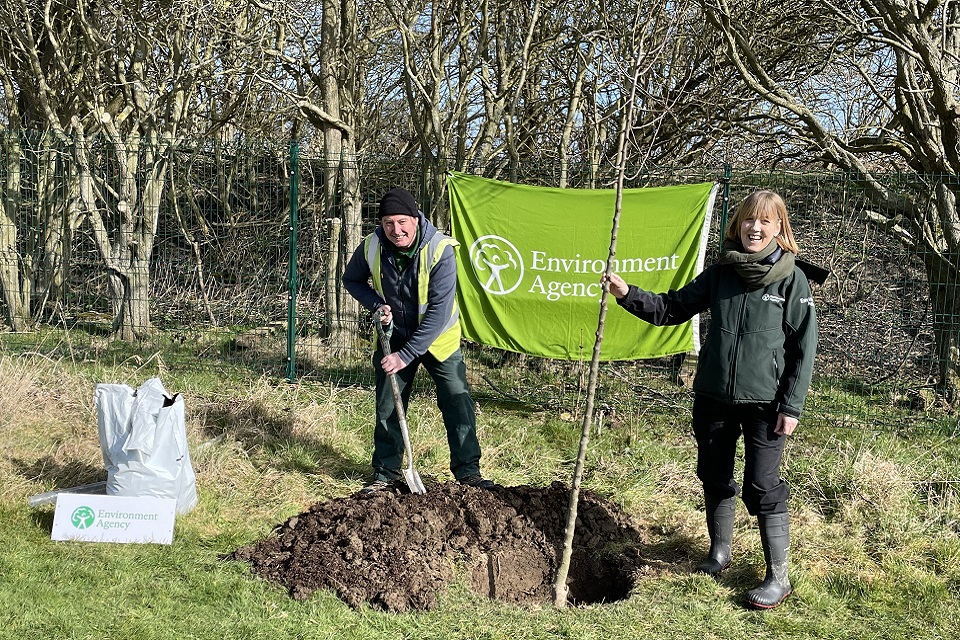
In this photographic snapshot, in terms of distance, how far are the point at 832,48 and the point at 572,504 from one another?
244 inches

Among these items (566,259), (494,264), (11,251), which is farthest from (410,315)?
(11,251)

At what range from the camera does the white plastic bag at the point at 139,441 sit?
4.16 meters

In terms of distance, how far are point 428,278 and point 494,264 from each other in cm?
207

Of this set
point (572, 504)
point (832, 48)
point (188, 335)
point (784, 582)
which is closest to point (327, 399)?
point (188, 335)

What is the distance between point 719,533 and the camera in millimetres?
4059

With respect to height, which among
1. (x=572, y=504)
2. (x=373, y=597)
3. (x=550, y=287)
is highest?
(x=550, y=287)

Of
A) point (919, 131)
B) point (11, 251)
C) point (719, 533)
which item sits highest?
point (919, 131)

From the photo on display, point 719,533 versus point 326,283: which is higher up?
point 326,283

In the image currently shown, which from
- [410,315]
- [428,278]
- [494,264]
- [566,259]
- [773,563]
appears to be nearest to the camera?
[773,563]

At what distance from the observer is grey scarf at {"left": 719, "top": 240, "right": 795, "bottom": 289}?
349 centimetres

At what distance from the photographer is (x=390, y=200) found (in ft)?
14.2

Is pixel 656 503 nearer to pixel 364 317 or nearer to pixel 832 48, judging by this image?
pixel 364 317

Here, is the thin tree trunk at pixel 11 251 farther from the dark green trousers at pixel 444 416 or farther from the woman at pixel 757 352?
the woman at pixel 757 352

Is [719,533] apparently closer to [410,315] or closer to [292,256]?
[410,315]
